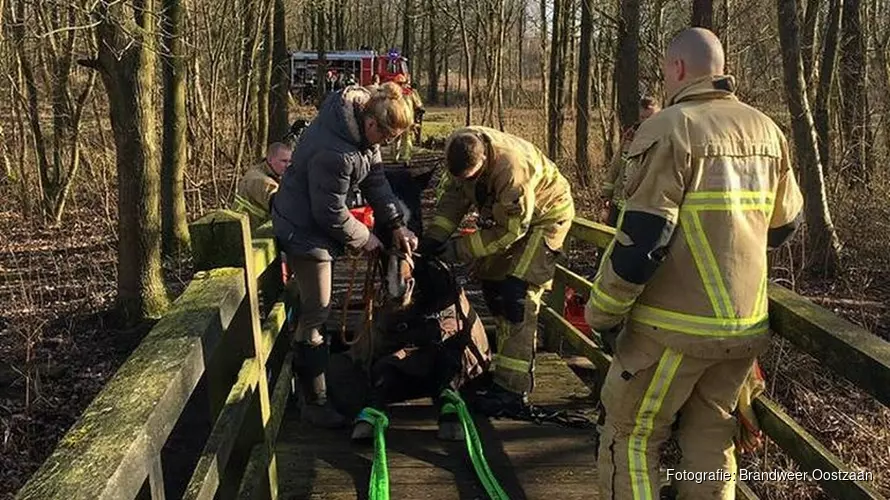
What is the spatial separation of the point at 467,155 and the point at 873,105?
11.7m

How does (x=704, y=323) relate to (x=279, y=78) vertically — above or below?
below

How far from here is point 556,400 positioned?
16.4 feet

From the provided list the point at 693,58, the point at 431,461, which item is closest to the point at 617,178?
the point at 431,461

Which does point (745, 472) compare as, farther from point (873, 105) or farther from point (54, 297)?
point (873, 105)

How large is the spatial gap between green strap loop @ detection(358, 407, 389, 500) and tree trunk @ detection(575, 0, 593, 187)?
10555 millimetres

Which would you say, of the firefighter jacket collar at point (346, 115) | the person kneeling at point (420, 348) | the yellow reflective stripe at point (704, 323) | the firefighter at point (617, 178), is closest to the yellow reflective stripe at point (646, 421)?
the yellow reflective stripe at point (704, 323)

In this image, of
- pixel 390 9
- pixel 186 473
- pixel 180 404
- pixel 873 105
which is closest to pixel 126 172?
pixel 186 473

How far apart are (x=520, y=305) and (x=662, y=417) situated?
1743mm

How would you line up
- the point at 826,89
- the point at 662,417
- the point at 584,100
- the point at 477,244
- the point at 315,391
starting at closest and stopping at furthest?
the point at 662,417, the point at 315,391, the point at 477,244, the point at 826,89, the point at 584,100

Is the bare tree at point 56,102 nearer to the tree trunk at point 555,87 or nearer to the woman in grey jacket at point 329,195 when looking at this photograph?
the tree trunk at point 555,87

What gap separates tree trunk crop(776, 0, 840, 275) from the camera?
974cm

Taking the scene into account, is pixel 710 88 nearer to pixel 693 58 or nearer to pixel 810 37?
pixel 693 58

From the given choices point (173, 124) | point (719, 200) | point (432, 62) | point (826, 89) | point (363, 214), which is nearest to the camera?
point (719, 200)

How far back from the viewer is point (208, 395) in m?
3.05
